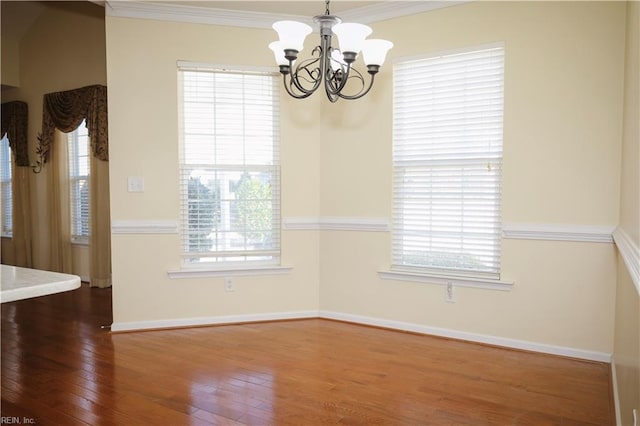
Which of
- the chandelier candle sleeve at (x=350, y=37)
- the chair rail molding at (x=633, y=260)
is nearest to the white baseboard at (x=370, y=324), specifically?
the chair rail molding at (x=633, y=260)

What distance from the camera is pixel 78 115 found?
5.44 meters

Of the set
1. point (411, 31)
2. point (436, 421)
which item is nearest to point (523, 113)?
point (411, 31)

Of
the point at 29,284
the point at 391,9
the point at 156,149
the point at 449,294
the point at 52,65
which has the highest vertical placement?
the point at 52,65

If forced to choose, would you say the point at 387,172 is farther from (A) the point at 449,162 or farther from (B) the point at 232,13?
(B) the point at 232,13

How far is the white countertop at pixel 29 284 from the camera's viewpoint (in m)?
1.44

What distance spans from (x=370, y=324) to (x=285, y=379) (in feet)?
4.16

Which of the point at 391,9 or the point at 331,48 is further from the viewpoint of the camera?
the point at 391,9

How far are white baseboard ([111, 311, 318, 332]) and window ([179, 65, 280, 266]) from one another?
1.54 ft

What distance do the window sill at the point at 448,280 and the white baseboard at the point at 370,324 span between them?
360 mm

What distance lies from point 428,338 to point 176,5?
10.7 feet

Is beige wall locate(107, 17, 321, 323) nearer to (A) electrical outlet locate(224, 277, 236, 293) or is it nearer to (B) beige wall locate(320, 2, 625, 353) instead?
(A) electrical outlet locate(224, 277, 236, 293)

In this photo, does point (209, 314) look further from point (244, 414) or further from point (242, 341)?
point (244, 414)

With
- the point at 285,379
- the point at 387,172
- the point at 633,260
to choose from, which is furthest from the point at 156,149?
the point at 633,260

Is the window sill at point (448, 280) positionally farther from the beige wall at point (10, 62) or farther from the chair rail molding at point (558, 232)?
the beige wall at point (10, 62)
